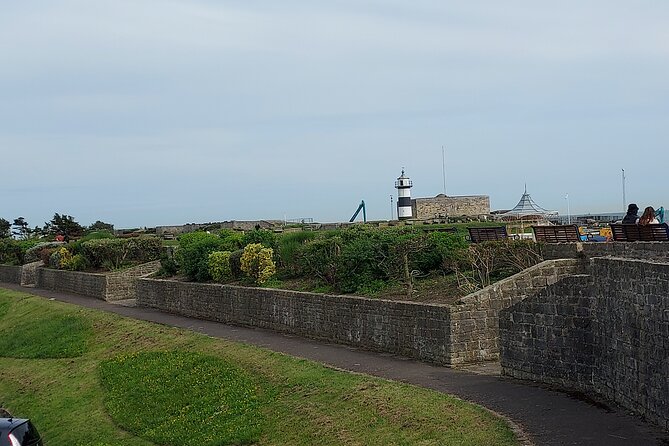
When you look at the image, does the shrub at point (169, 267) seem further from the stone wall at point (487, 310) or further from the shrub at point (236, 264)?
the stone wall at point (487, 310)

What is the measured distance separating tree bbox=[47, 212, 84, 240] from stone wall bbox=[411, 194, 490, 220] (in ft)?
90.0

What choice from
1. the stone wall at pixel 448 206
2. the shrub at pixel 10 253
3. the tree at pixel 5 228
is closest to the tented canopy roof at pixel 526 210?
the stone wall at pixel 448 206

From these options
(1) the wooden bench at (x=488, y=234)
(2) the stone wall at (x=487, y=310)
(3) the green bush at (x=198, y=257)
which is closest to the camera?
(2) the stone wall at (x=487, y=310)

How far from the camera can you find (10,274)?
53375 millimetres

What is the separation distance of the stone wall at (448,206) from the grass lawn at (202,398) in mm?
24807

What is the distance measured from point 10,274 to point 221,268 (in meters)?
29.8

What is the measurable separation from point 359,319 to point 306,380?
375cm

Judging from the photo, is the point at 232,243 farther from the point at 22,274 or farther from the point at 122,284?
the point at 22,274

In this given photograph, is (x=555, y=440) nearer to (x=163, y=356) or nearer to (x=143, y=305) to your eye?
(x=163, y=356)

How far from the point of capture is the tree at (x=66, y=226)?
6562 cm

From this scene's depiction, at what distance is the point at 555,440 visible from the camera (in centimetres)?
1052

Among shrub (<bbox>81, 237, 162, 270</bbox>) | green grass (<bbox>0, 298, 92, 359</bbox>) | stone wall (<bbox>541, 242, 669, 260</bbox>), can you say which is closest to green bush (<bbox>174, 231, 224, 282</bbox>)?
green grass (<bbox>0, 298, 92, 359</bbox>)

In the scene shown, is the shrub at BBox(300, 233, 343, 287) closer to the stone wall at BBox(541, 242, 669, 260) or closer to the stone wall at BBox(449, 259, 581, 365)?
the stone wall at BBox(541, 242, 669, 260)

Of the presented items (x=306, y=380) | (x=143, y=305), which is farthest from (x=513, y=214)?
(x=306, y=380)
